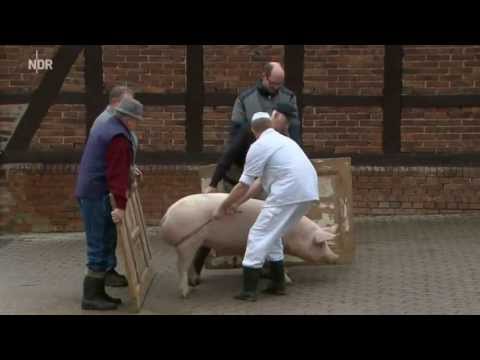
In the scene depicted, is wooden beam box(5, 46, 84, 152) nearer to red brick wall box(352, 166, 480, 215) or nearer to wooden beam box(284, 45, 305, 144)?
wooden beam box(284, 45, 305, 144)

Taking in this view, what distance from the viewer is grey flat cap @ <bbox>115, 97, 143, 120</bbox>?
7242 mm

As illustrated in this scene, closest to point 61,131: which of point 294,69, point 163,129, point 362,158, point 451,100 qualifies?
point 163,129

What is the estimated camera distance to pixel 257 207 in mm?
7883

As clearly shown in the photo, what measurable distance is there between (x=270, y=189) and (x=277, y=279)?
804 millimetres

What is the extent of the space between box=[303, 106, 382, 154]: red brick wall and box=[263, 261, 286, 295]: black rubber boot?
3404 mm

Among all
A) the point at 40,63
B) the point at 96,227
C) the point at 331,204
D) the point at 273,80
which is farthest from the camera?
the point at 40,63

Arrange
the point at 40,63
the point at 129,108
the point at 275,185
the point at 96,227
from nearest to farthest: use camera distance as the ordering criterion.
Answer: the point at 129,108, the point at 96,227, the point at 275,185, the point at 40,63

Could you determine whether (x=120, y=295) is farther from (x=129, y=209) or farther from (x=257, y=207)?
(x=257, y=207)

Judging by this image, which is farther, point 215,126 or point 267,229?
point 215,126

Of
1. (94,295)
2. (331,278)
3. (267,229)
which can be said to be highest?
(267,229)

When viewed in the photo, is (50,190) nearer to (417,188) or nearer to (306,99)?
(306,99)

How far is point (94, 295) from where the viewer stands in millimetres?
7422

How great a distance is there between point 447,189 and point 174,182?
3167 mm

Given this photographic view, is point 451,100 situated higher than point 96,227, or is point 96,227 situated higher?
point 451,100
